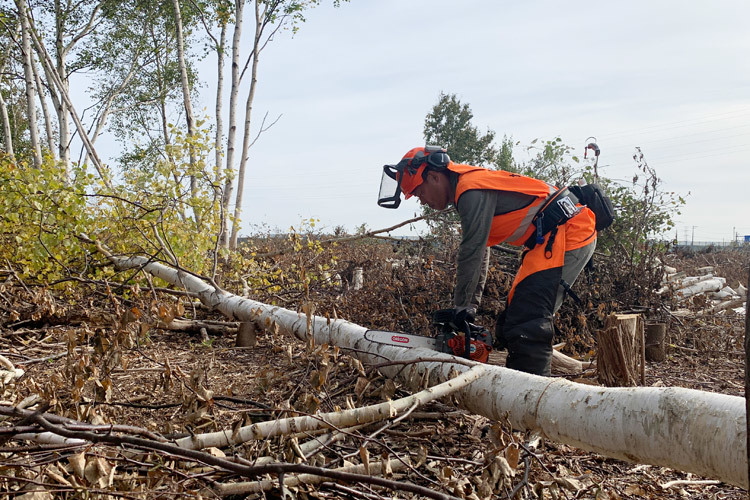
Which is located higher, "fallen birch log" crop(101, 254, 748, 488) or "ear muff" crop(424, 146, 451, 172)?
"ear muff" crop(424, 146, 451, 172)

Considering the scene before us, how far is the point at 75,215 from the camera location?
17.9 feet

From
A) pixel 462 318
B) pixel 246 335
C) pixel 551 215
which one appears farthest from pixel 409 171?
pixel 246 335

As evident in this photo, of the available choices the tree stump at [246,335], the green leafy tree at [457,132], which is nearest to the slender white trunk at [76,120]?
the tree stump at [246,335]

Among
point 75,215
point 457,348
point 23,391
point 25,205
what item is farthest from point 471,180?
point 25,205

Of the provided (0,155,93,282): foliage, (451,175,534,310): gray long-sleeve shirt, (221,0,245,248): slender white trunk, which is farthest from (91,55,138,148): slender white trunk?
(451,175,534,310): gray long-sleeve shirt

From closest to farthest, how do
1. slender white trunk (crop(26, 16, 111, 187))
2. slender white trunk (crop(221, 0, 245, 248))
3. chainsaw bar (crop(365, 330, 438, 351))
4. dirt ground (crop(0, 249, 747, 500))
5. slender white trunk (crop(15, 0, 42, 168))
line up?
dirt ground (crop(0, 249, 747, 500)) → chainsaw bar (crop(365, 330, 438, 351)) → slender white trunk (crop(26, 16, 111, 187)) → slender white trunk (crop(221, 0, 245, 248)) → slender white trunk (crop(15, 0, 42, 168))

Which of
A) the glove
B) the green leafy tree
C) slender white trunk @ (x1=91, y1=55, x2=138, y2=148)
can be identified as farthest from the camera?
the green leafy tree

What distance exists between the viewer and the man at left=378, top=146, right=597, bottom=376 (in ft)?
11.6

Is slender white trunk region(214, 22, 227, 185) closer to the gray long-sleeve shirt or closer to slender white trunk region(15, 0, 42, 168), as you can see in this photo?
slender white trunk region(15, 0, 42, 168)

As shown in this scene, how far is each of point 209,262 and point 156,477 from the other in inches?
197

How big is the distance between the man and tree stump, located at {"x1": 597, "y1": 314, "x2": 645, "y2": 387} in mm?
433

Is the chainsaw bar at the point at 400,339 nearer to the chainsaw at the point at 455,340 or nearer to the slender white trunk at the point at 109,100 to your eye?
the chainsaw at the point at 455,340

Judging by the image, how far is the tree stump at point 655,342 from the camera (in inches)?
218

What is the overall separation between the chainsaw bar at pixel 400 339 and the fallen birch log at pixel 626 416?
0.14 metres
